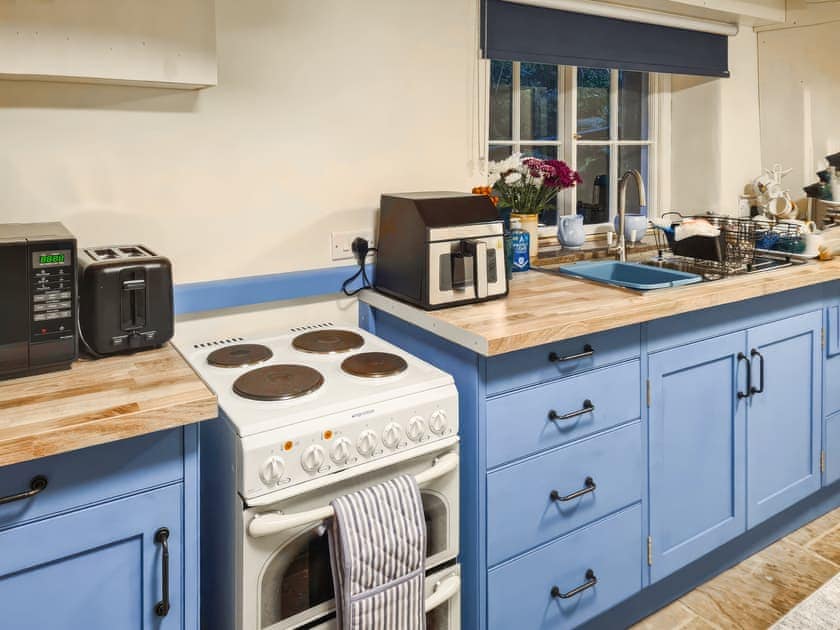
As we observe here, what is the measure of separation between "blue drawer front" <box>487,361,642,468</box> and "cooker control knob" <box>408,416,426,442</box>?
192mm

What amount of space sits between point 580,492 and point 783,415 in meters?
1.02

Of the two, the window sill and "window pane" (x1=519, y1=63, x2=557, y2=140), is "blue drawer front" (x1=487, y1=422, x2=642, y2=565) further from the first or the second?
"window pane" (x1=519, y1=63, x2=557, y2=140)

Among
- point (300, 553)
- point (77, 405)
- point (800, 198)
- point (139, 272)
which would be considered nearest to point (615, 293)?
point (300, 553)

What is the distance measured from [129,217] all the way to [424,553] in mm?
1091

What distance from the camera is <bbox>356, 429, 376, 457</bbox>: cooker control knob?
1.40m

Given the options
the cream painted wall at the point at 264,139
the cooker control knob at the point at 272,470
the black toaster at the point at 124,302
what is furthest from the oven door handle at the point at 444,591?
the cream painted wall at the point at 264,139

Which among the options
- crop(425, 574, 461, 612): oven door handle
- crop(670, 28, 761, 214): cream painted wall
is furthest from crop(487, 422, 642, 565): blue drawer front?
crop(670, 28, 761, 214): cream painted wall

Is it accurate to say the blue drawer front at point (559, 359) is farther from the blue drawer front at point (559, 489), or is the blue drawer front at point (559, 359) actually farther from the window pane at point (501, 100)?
the window pane at point (501, 100)

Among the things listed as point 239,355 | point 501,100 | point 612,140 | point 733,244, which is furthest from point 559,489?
point 612,140

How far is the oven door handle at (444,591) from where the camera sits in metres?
1.53

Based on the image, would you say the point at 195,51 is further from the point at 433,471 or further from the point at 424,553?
the point at 424,553

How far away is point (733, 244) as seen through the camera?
2.40m

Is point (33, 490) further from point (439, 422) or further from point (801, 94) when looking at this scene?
point (801, 94)

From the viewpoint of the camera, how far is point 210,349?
69.4 inches
